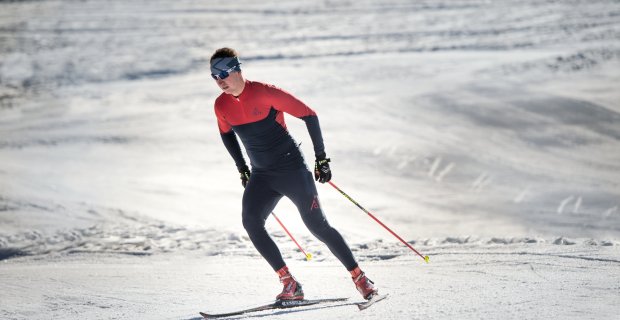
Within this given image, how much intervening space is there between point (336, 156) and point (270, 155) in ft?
23.7

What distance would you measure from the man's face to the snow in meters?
1.55

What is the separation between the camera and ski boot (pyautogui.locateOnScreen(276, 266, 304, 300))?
16.3 feet

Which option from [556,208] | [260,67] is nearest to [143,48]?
[260,67]

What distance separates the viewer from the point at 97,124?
14219 millimetres

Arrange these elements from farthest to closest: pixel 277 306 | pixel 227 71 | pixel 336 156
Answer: pixel 336 156 → pixel 277 306 → pixel 227 71

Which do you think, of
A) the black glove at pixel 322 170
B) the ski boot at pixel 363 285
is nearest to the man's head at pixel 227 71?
the black glove at pixel 322 170

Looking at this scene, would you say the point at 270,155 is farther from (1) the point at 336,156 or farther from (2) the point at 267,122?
(1) the point at 336,156

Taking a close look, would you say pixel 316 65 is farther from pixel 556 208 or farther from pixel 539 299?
pixel 539 299

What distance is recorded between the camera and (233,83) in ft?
15.4

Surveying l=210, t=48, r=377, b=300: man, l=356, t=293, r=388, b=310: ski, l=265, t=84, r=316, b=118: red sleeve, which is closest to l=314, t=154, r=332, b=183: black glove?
l=210, t=48, r=377, b=300: man

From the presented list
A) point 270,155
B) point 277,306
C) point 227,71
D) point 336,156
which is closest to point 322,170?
point 270,155

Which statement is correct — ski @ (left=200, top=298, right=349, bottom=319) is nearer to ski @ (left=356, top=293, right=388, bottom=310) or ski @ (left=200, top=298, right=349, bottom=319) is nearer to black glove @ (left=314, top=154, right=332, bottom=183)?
ski @ (left=356, top=293, right=388, bottom=310)

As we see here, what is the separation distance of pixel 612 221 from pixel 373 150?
166 inches

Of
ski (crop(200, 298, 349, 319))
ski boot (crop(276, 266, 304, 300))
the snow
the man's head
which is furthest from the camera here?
the snow
